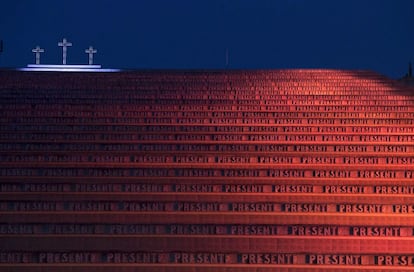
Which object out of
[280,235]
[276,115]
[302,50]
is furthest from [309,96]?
[302,50]

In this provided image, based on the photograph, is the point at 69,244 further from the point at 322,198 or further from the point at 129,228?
the point at 322,198

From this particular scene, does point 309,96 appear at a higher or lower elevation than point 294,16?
lower

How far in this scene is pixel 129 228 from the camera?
17.8 feet

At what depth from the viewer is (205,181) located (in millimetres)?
6207

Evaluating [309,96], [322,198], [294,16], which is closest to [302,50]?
[294,16]

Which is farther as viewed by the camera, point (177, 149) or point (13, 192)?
point (177, 149)

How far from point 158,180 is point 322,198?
4.63 ft

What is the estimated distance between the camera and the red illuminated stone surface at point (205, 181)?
16.7 ft

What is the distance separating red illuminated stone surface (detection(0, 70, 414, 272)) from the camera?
5.09 m

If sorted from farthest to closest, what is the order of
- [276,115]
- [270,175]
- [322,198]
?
[276,115] < [270,175] < [322,198]

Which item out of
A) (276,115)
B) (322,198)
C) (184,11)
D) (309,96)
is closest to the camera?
(322,198)

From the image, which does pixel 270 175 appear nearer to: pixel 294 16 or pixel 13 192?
pixel 13 192

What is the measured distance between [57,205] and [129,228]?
2.24ft

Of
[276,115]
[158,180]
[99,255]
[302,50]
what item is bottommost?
[99,255]
